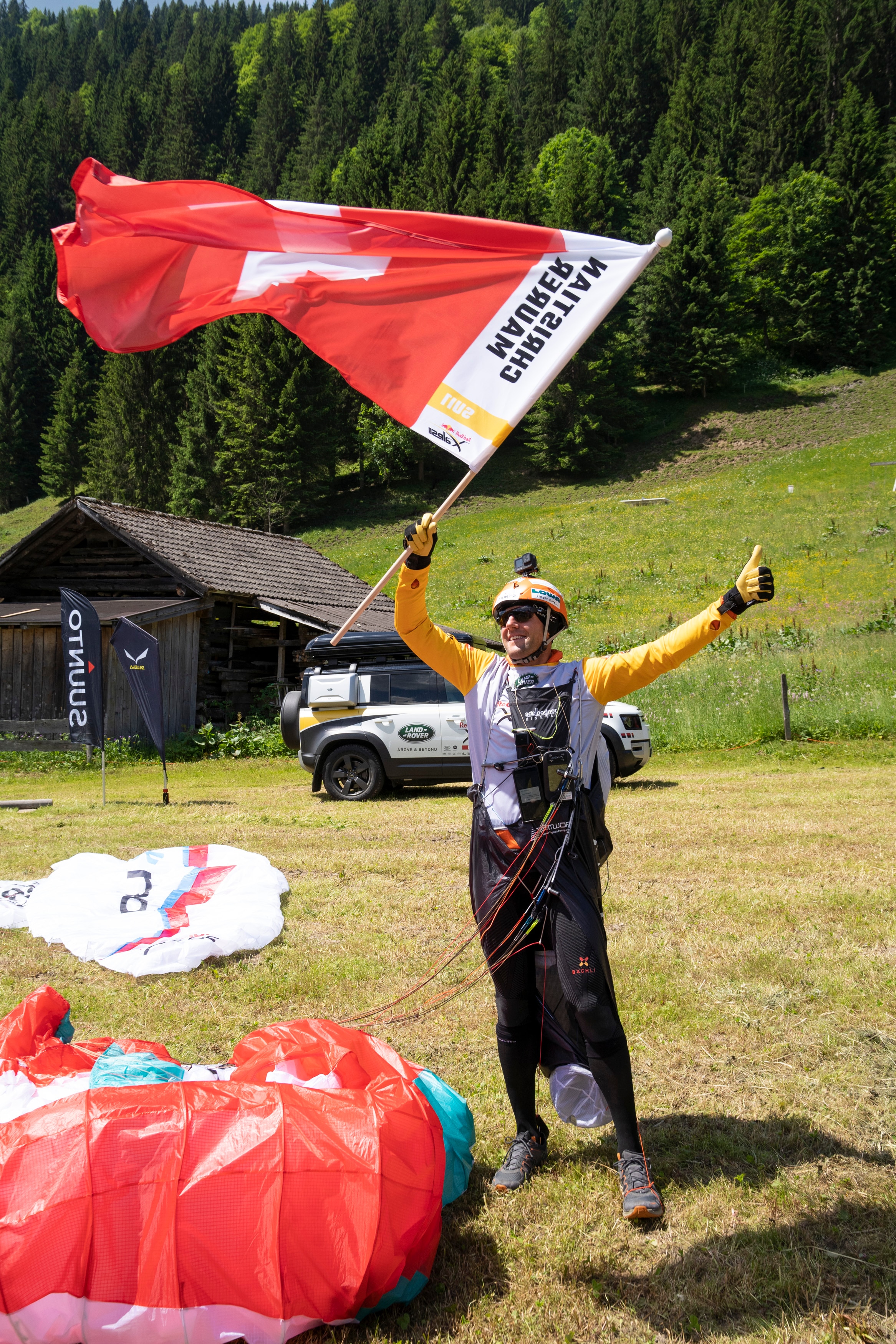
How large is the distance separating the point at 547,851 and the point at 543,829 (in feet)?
0.26

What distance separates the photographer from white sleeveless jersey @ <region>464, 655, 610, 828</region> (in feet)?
11.2

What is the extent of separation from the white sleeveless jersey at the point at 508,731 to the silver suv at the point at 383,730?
929cm

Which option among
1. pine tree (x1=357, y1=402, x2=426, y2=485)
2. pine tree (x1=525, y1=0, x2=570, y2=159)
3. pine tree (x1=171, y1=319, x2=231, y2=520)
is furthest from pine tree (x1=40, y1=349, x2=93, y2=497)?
pine tree (x1=525, y1=0, x2=570, y2=159)

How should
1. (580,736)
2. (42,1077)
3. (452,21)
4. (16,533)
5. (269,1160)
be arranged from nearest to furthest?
(269,1160)
(42,1077)
(580,736)
(16,533)
(452,21)

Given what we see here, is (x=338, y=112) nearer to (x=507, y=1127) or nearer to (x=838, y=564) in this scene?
(x=838, y=564)

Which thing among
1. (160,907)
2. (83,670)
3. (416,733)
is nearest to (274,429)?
(83,670)

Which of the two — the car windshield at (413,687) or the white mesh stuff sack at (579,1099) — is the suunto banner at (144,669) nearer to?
the car windshield at (413,687)

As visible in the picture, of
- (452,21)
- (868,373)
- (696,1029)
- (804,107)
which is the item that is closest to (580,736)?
(696,1029)

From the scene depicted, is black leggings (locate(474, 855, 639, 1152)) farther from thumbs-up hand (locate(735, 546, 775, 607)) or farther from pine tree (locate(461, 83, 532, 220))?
pine tree (locate(461, 83, 532, 220))

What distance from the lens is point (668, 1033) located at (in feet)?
14.6

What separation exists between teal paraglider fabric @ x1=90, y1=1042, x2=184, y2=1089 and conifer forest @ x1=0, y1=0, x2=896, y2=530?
175ft

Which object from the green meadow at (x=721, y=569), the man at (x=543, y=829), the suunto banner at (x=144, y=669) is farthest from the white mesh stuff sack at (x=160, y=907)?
the green meadow at (x=721, y=569)

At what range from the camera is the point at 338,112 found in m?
A: 92.8

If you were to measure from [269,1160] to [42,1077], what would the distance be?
97 centimetres
